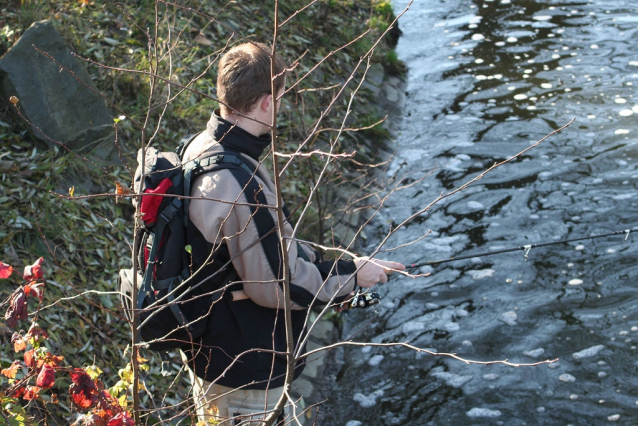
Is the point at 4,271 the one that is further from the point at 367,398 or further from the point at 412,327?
the point at 412,327

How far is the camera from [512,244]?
20.7 feet

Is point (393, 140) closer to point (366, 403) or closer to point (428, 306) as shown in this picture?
point (428, 306)

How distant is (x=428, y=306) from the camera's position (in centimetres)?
564

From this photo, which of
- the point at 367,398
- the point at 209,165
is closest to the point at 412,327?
the point at 367,398

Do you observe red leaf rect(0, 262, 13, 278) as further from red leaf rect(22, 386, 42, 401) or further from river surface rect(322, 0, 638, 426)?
river surface rect(322, 0, 638, 426)

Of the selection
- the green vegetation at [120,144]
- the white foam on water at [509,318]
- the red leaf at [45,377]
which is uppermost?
the red leaf at [45,377]

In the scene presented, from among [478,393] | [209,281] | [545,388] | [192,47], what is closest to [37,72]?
[192,47]

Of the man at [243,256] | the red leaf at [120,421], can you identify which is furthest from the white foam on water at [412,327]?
the red leaf at [120,421]

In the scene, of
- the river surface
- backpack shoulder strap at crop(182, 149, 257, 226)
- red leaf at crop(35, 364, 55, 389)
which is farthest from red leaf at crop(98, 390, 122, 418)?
the river surface

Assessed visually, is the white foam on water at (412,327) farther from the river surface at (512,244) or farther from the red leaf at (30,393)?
the red leaf at (30,393)

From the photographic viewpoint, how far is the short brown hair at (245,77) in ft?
8.64

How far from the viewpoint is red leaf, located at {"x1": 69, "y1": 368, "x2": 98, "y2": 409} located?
7.53 ft

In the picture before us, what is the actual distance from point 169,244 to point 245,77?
71 centimetres

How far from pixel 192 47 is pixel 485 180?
3403 millimetres
